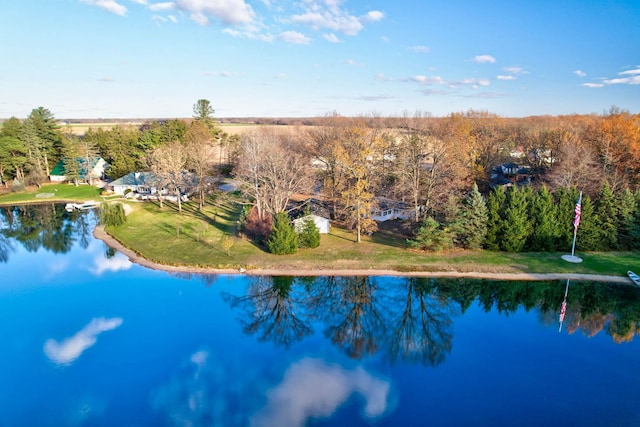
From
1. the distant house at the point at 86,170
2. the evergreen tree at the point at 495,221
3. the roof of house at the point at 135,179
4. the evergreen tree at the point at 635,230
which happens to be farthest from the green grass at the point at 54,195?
the evergreen tree at the point at 635,230

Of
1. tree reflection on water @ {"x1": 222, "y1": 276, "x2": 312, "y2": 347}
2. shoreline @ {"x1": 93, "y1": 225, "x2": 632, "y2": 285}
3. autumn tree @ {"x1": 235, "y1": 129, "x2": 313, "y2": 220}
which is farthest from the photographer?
autumn tree @ {"x1": 235, "y1": 129, "x2": 313, "y2": 220}

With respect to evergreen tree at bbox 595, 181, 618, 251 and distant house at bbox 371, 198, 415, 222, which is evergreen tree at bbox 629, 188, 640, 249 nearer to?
evergreen tree at bbox 595, 181, 618, 251

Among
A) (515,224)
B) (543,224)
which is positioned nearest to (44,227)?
(515,224)

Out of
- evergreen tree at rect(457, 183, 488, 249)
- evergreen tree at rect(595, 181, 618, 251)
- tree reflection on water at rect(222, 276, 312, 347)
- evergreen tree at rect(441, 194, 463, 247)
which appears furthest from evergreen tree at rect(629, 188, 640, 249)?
tree reflection on water at rect(222, 276, 312, 347)

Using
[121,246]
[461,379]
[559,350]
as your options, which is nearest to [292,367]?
[461,379]

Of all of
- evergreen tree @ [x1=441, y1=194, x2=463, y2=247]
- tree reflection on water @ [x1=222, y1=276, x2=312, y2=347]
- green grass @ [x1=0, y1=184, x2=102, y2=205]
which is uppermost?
evergreen tree @ [x1=441, y1=194, x2=463, y2=247]

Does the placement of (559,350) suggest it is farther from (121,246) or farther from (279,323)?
(121,246)
